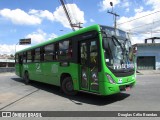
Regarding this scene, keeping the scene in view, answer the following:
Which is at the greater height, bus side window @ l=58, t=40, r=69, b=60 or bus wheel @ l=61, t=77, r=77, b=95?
bus side window @ l=58, t=40, r=69, b=60

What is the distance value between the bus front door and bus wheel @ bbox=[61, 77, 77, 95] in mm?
1234

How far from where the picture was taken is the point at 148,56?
41.1m

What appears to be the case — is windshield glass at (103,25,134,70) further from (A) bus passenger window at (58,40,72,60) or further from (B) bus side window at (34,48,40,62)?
(B) bus side window at (34,48,40,62)

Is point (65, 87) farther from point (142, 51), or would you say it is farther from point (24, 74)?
point (142, 51)

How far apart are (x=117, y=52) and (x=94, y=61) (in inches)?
38.5

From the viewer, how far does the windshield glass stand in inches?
360

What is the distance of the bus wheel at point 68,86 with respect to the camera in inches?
453

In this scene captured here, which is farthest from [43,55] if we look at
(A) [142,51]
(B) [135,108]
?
(A) [142,51]

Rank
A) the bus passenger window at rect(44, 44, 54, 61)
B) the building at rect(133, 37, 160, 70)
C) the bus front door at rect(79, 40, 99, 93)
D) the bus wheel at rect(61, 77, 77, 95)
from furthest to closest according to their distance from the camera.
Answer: the building at rect(133, 37, 160, 70) → the bus passenger window at rect(44, 44, 54, 61) → the bus wheel at rect(61, 77, 77, 95) → the bus front door at rect(79, 40, 99, 93)

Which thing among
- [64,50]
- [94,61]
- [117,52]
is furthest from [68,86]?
[117,52]

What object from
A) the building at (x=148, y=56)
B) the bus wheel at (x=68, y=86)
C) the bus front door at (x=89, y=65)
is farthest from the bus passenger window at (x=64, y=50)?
the building at (x=148, y=56)

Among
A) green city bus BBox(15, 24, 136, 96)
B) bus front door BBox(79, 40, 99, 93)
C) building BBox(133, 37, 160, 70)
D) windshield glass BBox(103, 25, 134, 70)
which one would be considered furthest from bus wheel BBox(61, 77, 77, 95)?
building BBox(133, 37, 160, 70)

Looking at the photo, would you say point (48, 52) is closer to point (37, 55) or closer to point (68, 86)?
point (37, 55)

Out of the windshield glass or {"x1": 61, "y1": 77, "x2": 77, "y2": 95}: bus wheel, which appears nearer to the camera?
the windshield glass
